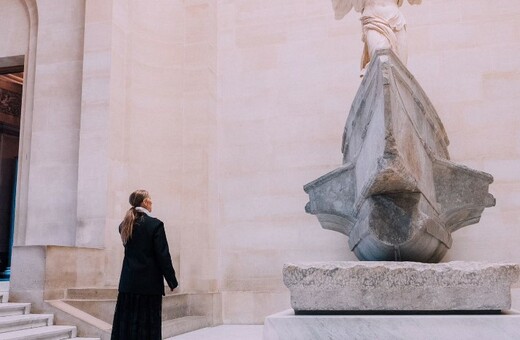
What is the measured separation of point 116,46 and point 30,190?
8.77 ft

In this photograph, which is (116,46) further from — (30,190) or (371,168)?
(371,168)

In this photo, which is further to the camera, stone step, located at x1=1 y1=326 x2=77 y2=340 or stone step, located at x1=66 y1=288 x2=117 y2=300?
stone step, located at x1=66 y1=288 x2=117 y2=300

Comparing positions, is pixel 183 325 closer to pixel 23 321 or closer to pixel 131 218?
pixel 23 321

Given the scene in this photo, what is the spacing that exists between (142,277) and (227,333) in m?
3.18

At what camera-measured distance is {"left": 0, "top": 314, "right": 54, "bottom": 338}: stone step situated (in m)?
5.68

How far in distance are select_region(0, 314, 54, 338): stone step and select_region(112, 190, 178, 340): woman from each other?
1.63 meters

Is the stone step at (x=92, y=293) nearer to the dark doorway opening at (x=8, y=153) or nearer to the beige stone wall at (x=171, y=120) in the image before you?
the beige stone wall at (x=171, y=120)

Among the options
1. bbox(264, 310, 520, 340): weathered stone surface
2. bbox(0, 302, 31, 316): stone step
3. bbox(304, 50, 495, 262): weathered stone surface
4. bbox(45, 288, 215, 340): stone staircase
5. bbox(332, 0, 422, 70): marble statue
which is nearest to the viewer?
bbox(264, 310, 520, 340): weathered stone surface

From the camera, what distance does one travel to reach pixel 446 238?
16.0ft

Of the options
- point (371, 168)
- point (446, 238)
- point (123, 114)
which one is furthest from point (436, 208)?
point (123, 114)

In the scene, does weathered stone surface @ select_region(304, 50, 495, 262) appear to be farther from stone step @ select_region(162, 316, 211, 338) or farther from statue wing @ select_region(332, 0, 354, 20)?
stone step @ select_region(162, 316, 211, 338)

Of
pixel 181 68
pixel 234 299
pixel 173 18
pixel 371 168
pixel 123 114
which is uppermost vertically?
pixel 173 18

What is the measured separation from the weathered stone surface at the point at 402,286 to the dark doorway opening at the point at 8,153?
11.0 metres

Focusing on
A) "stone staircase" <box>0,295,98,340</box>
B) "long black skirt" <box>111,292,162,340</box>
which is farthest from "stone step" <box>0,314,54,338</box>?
"long black skirt" <box>111,292,162,340</box>
